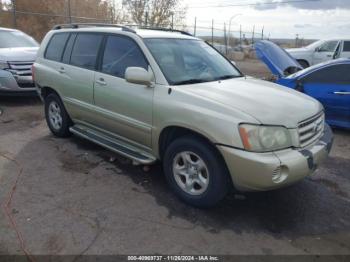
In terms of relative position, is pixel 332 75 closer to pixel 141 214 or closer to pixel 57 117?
pixel 141 214

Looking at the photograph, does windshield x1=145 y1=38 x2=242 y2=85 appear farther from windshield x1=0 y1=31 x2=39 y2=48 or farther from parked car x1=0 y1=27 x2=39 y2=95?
windshield x1=0 y1=31 x2=39 y2=48

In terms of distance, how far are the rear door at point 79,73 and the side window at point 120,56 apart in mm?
244

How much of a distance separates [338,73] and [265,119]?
13.6 feet

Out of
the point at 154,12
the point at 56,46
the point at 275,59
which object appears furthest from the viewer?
the point at 154,12

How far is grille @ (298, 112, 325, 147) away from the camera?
3545 millimetres

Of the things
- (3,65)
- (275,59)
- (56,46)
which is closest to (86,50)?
(56,46)

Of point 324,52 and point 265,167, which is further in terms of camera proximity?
point 324,52

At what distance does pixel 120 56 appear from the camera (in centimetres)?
455

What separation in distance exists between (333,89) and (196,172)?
4090 millimetres

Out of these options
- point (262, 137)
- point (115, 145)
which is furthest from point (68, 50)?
point (262, 137)

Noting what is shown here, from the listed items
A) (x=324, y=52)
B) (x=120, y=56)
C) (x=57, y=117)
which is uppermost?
(x=120, y=56)

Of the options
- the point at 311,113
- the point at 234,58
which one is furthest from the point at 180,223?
the point at 234,58

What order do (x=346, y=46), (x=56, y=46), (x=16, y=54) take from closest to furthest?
(x=56, y=46)
(x=16, y=54)
(x=346, y=46)

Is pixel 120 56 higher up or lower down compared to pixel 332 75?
higher up
